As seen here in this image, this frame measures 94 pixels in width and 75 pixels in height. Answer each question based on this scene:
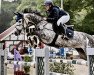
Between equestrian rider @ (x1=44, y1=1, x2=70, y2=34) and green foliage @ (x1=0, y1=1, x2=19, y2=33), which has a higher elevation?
green foliage @ (x1=0, y1=1, x2=19, y2=33)

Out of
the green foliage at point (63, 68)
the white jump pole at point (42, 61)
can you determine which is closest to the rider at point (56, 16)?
the green foliage at point (63, 68)

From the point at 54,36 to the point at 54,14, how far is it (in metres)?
0.87

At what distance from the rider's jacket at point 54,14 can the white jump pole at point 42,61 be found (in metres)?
6.37

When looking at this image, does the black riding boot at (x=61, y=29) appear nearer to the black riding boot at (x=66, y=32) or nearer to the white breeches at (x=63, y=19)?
the black riding boot at (x=66, y=32)

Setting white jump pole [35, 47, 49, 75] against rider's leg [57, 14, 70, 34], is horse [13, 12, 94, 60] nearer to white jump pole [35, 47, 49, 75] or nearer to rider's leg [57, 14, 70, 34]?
rider's leg [57, 14, 70, 34]

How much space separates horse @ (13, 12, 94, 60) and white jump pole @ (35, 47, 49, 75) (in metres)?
6.88

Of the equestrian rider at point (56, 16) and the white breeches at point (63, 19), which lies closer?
the equestrian rider at point (56, 16)

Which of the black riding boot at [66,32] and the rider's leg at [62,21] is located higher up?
the rider's leg at [62,21]

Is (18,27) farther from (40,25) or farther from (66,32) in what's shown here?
(66,32)

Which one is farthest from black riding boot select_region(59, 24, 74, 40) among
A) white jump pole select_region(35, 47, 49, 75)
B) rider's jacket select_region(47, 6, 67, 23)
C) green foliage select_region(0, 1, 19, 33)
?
green foliage select_region(0, 1, 19, 33)

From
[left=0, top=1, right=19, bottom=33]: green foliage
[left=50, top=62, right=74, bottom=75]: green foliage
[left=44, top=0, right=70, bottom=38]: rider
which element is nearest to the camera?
[left=50, top=62, right=74, bottom=75]: green foliage

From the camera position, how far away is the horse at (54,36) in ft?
37.9

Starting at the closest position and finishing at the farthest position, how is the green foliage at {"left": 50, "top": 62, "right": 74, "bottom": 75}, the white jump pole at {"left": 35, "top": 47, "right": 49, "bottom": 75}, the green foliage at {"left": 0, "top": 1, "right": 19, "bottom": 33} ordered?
the white jump pole at {"left": 35, "top": 47, "right": 49, "bottom": 75}, the green foliage at {"left": 50, "top": 62, "right": 74, "bottom": 75}, the green foliage at {"left": 0, "top": 1, "right": 19, "bottom": 33}

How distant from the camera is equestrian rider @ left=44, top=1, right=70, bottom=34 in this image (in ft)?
36.7
